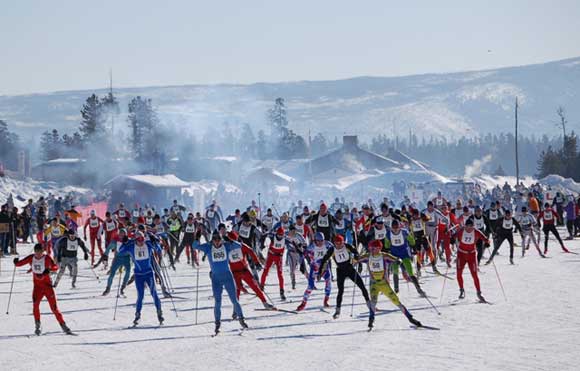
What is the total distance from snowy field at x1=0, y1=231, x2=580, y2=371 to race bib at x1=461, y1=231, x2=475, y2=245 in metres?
1.30

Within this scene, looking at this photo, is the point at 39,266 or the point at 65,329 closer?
the point at 65,329

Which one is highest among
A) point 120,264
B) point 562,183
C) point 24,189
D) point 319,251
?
point 319,251

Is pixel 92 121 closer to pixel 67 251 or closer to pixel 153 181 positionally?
pixel 153 181

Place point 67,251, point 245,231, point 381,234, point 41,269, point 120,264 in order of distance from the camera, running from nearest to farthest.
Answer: point 41,269 < point 381,234 < point 120,264 < point 67,251 < point 245,231

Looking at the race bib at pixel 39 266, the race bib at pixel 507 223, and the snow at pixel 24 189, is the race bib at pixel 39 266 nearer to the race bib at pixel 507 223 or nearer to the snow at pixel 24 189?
the race bib at pixel 507 223

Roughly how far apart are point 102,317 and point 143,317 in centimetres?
83

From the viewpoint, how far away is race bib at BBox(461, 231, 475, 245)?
1948 centimetres

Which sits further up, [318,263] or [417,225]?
[417,225]

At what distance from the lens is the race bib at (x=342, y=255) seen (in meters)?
17.4

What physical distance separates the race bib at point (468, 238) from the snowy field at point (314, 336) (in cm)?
130

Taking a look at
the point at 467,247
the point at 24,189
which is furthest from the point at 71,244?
the point at 24,189

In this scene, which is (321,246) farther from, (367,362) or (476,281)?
(367,362)

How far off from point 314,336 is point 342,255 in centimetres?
245

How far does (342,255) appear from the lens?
17391 mm
